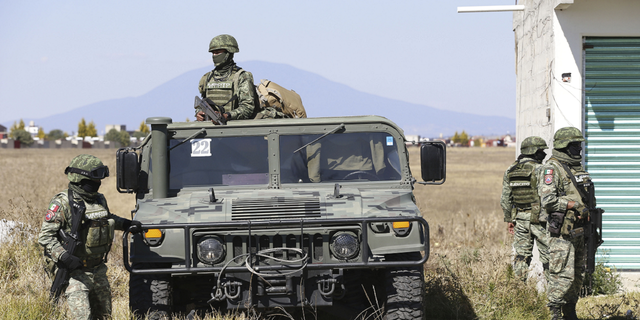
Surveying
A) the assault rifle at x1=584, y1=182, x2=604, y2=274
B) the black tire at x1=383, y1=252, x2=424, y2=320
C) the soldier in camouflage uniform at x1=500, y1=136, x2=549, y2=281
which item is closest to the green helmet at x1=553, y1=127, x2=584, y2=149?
the assault rifle at x1=584, y1=182, x2=604, y2=274

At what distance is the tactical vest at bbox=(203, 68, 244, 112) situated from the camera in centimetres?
679

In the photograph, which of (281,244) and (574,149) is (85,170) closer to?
(281,244)

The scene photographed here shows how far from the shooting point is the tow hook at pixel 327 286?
4926 millimetres

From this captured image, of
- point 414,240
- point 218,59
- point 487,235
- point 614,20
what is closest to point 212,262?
point 414,240

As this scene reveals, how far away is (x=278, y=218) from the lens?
16.8 ft

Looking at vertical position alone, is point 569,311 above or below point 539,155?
below

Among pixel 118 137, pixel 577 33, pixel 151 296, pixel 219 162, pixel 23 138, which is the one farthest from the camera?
pixel 118 137

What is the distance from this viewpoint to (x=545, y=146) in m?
7.41

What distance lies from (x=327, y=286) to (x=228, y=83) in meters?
2.67

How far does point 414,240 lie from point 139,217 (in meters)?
2.13

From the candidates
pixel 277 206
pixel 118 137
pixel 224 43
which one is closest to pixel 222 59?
pixel 224 43

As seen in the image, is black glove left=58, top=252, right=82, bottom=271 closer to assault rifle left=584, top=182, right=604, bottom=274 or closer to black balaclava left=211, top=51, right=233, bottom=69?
black balaclava left=211, top=51, right=233, bottom=69

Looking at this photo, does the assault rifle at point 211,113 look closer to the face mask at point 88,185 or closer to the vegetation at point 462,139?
the face mask at point 88,185

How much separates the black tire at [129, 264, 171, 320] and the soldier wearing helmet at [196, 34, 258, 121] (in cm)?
199
